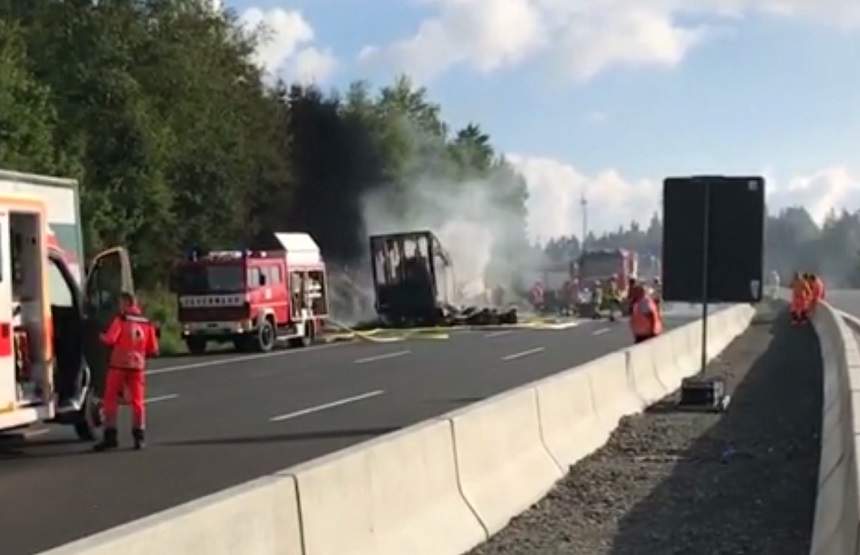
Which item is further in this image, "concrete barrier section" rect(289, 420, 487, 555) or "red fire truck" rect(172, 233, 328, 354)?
"red fire truck" rect(172, 233, 328, 354)

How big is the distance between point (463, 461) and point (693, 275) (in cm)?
1179

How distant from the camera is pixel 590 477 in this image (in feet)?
44.5

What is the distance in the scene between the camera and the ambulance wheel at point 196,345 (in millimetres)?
39000

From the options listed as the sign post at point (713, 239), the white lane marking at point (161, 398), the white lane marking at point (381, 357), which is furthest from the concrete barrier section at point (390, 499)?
the white lane marking at point (381, 357)

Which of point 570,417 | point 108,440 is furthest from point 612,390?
point 108,440

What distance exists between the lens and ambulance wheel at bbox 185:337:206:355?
128 ft

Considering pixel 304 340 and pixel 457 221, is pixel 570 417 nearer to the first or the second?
pixel 304 340

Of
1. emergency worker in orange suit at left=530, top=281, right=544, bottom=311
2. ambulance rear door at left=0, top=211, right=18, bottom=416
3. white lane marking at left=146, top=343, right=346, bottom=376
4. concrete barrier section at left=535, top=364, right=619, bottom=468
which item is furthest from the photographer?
emergency worker in orange suit at left=530, top=281, right=544, bottom=311

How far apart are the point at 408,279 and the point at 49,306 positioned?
3629cm

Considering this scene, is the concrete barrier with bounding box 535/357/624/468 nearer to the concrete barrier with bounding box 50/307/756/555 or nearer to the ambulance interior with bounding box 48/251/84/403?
the concrete barrier with bounding box 50/307/756/555

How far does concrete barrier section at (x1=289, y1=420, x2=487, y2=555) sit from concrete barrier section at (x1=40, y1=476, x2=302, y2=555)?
0.22 metres

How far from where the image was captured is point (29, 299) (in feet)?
53.2

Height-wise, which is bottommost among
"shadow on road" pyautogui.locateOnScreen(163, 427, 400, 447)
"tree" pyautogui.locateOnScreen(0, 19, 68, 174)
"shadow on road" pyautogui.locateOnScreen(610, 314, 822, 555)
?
"shadow on road" pyautogui.locateOnScreen(163, 427, 400, 447)

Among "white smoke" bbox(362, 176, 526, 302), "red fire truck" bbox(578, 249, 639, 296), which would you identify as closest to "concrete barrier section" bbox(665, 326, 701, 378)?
"white smoke" bbox(362, 176, 526, 302)
